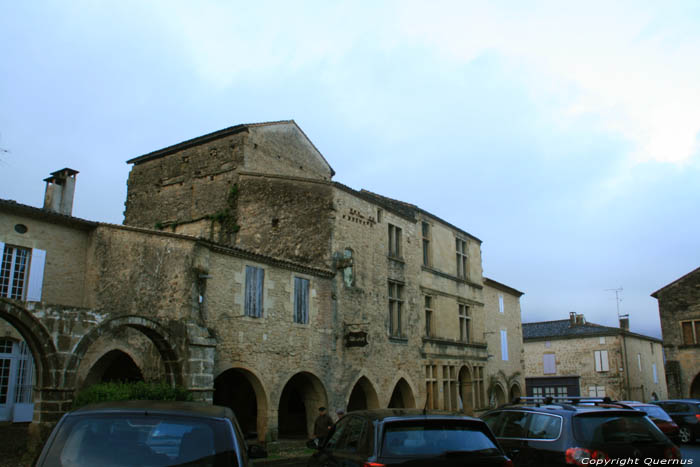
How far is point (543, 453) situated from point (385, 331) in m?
13.1

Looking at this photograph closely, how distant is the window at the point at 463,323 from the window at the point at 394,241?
17.5 feet

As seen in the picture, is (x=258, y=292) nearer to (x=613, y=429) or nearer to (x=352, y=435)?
(x=352, y=435)

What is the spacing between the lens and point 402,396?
21047 mm

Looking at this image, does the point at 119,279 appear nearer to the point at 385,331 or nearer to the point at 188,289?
the point at 188,289

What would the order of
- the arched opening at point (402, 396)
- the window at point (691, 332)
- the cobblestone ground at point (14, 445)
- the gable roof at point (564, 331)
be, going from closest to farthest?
the cobblestone ground at point (14, 445)
the arched opening at point (402, 396)
the window at point (691, 332)
the gable roof at point (564, 331)

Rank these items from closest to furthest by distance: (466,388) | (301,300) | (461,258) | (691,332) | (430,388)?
(301,300) → (430,388) → (466,388) → (461,258) → (691,332)

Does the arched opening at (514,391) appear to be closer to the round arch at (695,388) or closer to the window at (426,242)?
the round arch at (695,388)

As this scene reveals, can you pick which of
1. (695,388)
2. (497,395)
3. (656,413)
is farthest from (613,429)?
(695,388)

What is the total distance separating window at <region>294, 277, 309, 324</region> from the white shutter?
6.71 metres

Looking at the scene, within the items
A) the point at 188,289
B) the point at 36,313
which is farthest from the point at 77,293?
the point at 36,313

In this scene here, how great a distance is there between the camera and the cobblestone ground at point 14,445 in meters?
10.7

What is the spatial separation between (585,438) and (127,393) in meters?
8.41

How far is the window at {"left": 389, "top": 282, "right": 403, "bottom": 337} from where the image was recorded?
20.1 meters

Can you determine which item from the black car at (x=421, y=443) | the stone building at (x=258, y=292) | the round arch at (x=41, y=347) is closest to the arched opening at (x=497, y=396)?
the stone building at (x=258, y=292)
